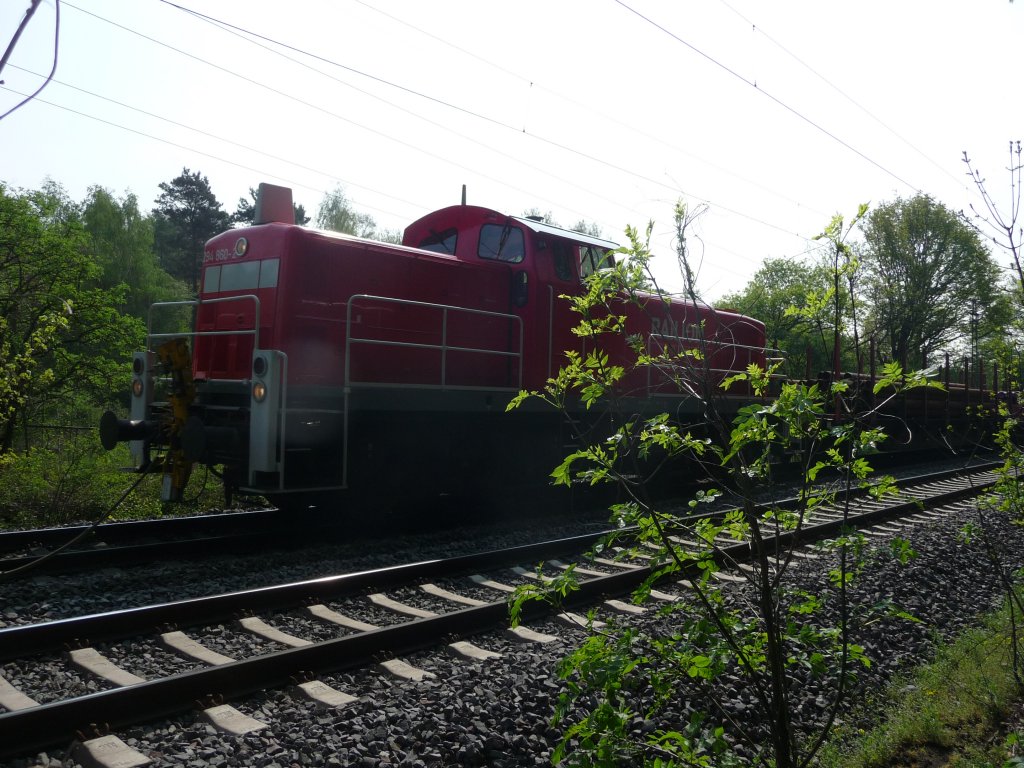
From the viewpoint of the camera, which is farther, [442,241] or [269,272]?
[442,241]

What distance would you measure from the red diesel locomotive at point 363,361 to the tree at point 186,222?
153ft

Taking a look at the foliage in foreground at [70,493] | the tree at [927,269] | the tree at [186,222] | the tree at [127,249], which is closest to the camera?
the foliage in foreground at [70,493]

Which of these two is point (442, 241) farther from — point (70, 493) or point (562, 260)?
point (70, 493)

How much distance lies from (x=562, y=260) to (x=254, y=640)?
19.5 ft

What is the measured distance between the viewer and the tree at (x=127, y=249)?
1518 inches

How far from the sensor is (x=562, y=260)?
9055 millimetres

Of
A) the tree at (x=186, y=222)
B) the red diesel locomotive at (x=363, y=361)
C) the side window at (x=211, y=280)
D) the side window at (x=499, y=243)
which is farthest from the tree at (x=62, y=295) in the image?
the tree at (x=186, y=222)

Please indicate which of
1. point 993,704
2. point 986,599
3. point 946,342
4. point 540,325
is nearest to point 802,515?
point 993,704

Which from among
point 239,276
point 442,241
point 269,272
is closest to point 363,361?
point 269,272

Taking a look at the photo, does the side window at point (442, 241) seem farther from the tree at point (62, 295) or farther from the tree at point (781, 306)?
the tree at point (62, 295)

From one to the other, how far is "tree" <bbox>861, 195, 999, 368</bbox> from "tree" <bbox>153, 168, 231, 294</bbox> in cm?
4131

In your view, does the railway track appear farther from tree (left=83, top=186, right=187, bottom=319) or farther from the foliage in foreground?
tree (left=83, top=186, right=187, bottom=319)

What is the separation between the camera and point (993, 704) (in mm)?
3738

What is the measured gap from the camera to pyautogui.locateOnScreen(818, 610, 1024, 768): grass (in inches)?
127
